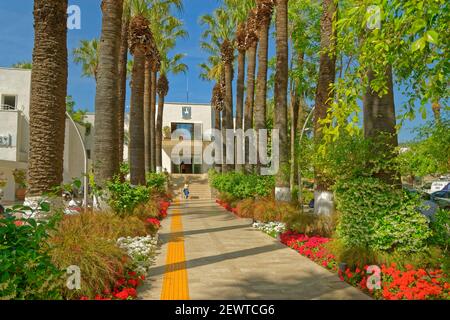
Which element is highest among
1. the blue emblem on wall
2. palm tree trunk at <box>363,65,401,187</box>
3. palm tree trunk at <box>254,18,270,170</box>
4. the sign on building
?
the blue emblem on wall

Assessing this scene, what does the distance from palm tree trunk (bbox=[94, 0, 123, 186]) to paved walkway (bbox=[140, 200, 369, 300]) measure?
283cm

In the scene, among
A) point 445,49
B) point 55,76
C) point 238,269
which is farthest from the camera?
point 55,76

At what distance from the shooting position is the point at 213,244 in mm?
11211

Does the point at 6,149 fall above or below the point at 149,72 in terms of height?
below

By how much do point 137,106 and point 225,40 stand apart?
1779cm

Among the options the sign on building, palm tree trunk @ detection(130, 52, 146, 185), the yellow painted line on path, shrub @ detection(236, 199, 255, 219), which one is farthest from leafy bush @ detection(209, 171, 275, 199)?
the sign on building

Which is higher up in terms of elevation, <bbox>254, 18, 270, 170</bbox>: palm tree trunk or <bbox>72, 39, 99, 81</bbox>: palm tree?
<bbox>72, 39, 99, 81</bbox>: palm tree

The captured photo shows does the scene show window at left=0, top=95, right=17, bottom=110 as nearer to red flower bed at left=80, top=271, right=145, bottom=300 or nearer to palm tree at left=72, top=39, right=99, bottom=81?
palm tree at left=72, top=39, right=99, bottom=81

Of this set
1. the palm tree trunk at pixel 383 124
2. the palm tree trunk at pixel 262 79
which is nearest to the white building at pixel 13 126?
the palm tree trunk at pixel 262 79

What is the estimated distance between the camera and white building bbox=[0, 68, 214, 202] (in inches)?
1262

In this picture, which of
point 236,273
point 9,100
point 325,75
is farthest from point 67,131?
point 236,273
